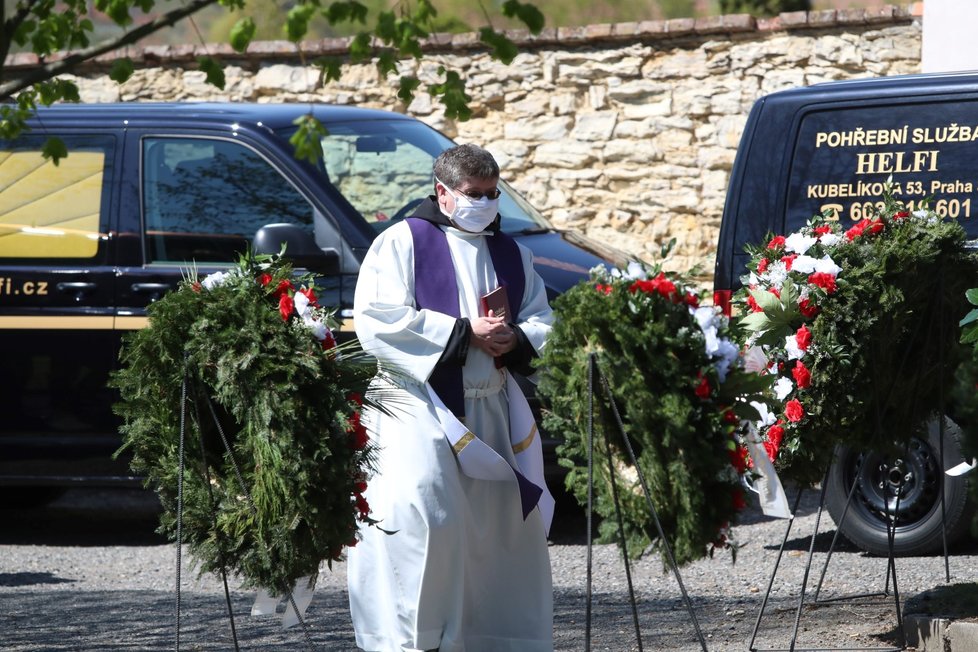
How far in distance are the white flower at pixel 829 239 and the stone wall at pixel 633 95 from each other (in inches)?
230

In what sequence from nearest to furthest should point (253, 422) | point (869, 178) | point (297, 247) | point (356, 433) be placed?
point (253, 422)
point (356, 433)
point (869, 178)
point (297, 247)

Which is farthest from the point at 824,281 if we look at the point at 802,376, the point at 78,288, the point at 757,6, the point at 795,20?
the point at 757,6

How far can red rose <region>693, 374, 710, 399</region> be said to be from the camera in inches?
159

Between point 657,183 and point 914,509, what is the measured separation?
16.4ft

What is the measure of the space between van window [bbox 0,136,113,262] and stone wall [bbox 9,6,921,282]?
13.2ft

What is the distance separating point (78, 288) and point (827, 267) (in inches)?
159

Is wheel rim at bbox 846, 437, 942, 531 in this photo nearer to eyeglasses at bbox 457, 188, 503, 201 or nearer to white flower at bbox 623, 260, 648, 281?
eyeglasses at bbox 457, 188, 503, 201

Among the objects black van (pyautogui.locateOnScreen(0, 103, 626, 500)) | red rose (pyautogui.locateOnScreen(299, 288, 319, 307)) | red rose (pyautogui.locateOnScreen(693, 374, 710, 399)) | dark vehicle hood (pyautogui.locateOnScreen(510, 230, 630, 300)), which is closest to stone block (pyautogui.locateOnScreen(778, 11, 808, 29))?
dark vehicle hood (pyautogui.locateOnScreen(510, 230, 630, 300))

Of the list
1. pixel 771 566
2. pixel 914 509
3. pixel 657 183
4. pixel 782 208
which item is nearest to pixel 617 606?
pixel 771 566

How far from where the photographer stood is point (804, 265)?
16.2 feet

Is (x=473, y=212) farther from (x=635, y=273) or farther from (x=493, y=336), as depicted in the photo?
(x=635, y=273)

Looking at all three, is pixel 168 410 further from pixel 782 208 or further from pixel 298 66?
pixel 298 66

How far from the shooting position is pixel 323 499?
433 centimetres

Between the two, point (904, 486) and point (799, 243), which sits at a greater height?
point (799, 243)
